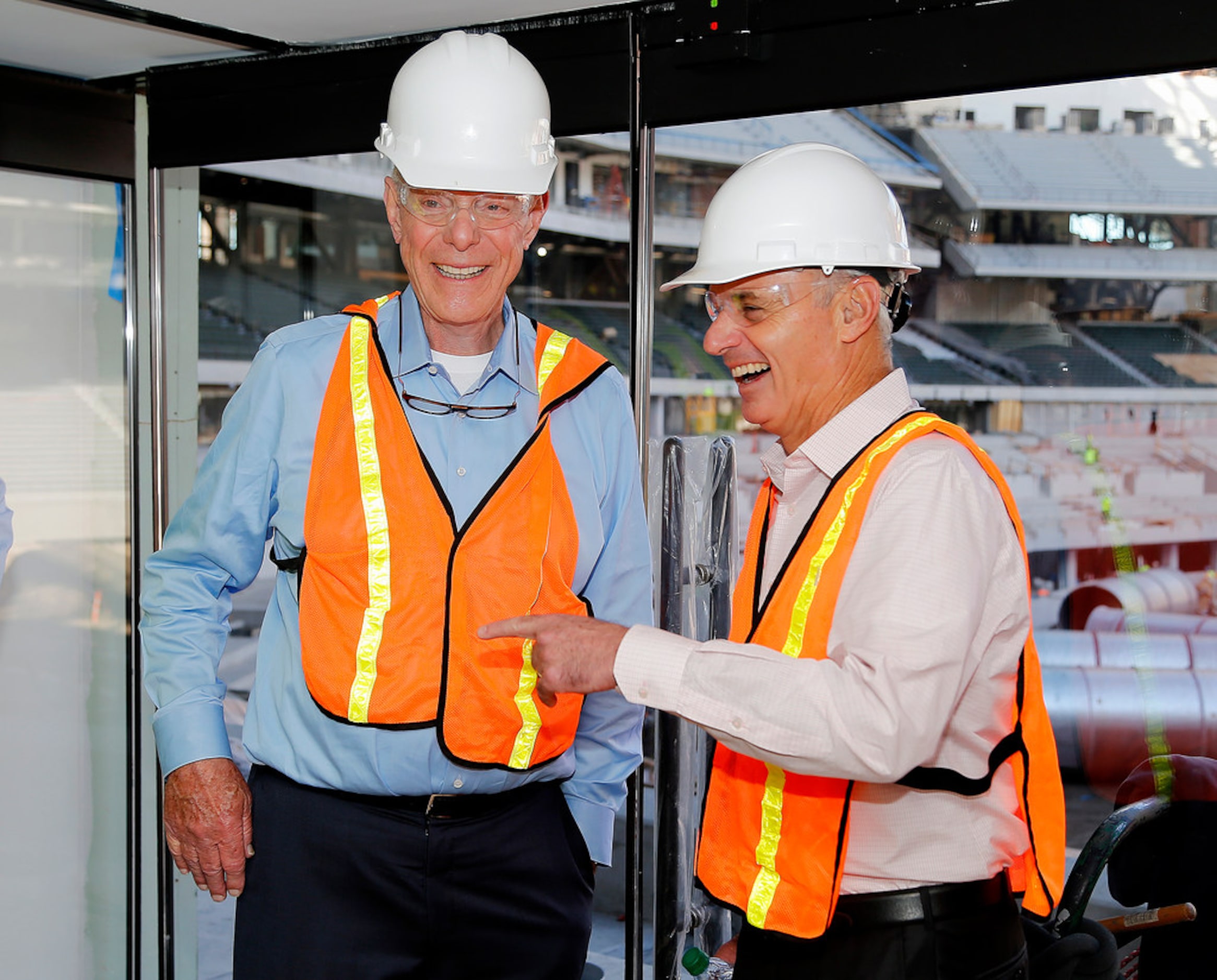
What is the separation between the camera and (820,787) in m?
1.38

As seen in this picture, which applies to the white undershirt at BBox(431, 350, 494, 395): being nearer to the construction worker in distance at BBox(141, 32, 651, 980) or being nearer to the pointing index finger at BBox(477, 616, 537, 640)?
the construction worker in distance at BBox(141, 32, 651, 980)

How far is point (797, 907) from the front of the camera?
1352 mm

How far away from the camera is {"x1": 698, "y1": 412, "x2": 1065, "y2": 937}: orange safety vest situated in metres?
1.33

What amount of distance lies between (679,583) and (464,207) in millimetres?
1047

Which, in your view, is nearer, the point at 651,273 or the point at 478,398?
the point at 478,398

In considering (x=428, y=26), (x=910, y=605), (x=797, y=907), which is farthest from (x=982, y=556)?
(x=428, y=26)

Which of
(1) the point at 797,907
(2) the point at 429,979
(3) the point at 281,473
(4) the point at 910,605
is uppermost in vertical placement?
(3) the point at 281,473

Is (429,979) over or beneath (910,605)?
beneath

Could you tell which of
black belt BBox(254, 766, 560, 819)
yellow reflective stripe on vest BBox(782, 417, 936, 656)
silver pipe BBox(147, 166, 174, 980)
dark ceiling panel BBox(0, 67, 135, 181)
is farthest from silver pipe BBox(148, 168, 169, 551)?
yellow reflective stripe on vest BBox(782, 417, 936, 656)

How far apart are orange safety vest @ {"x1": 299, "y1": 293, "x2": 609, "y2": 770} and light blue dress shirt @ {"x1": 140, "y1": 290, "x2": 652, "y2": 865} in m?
0.03

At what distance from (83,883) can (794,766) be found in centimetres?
258

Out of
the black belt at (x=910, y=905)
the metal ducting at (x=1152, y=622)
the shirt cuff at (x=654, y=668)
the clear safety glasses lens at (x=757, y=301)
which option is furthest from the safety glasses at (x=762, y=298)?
the metal ducting at (x=1152, y=622)

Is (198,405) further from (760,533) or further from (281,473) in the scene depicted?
(760,533)

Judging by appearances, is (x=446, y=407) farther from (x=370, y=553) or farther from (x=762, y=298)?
(x=762, y=298)
